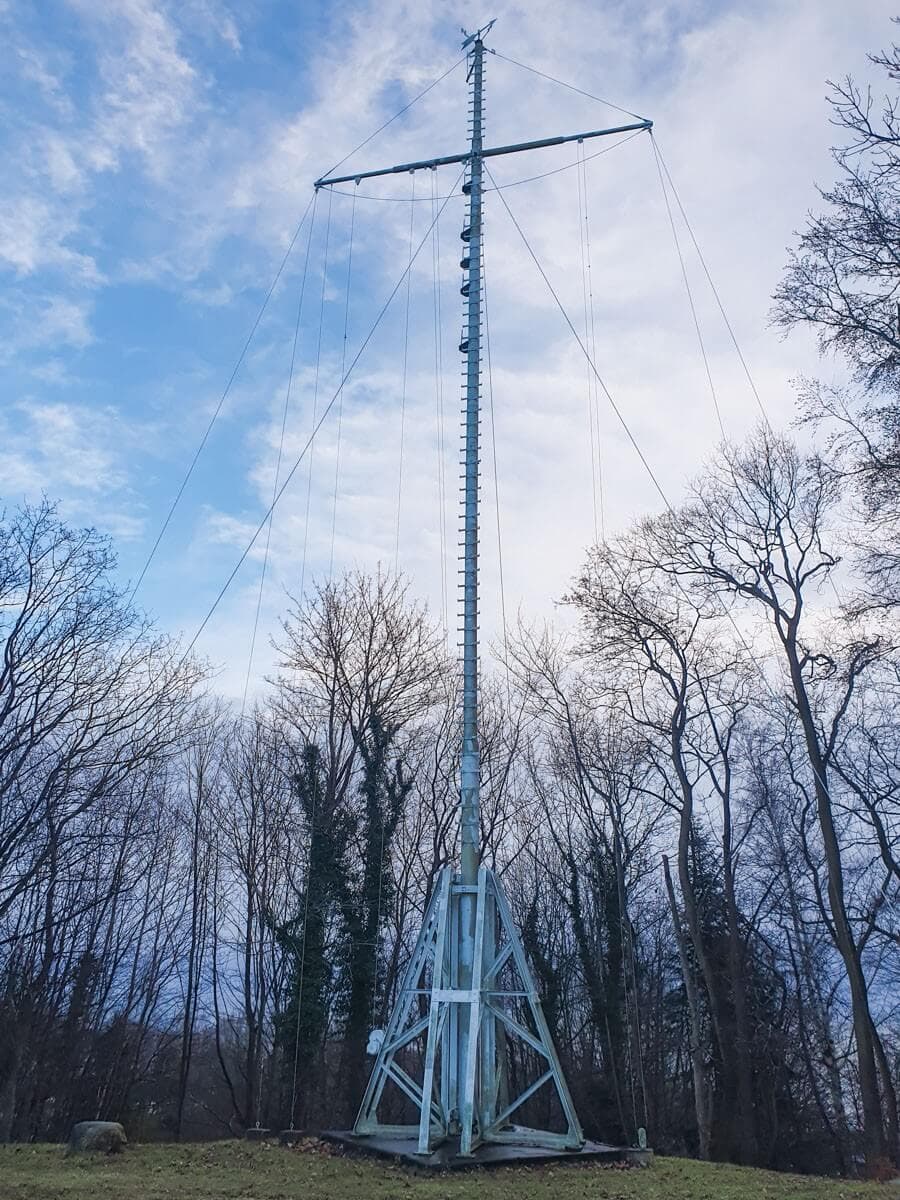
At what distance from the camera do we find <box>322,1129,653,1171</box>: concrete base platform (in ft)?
35.7

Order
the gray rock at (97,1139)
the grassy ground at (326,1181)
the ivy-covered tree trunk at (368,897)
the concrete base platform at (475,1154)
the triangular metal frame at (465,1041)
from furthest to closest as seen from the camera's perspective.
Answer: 1. the ivy-covered tree trunk at (368,897)
2. the gray rock at (97,1139)
3. the triangular metal frame at (465,1041)
4. the concrete base platform at (475,1154)
5. the grassy ground at (326,1181)

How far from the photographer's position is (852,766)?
26.4 m

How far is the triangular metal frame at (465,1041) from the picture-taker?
38.7 ft

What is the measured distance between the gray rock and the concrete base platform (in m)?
2.65

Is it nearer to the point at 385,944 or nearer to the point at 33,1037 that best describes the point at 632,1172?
the point at 385,944

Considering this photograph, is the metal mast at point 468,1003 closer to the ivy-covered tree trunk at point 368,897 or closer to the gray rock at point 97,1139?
the gray rock at point 97,1139

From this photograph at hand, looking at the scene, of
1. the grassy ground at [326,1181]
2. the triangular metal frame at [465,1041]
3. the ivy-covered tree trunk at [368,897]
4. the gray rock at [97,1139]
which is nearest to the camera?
the grassy ground at [326,1181]

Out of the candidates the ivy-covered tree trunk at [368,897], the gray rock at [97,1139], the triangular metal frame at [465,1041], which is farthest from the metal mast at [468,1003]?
the ivy-covered tree trunk at [368,897]

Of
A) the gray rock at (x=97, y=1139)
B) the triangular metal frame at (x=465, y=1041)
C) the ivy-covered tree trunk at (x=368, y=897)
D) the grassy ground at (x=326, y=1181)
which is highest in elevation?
the ivy-covered tree trunk at (x=368, y=897)

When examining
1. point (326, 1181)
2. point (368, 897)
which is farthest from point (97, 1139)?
point (368, 897)

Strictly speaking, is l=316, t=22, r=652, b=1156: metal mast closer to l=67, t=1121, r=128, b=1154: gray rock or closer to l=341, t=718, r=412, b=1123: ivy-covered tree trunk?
l=67, t=1121, r=128, b=1154: gray rock

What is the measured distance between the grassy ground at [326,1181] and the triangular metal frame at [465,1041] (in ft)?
3.12

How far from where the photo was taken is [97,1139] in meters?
12.3

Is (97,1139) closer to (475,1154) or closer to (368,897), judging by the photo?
(475,1154)
